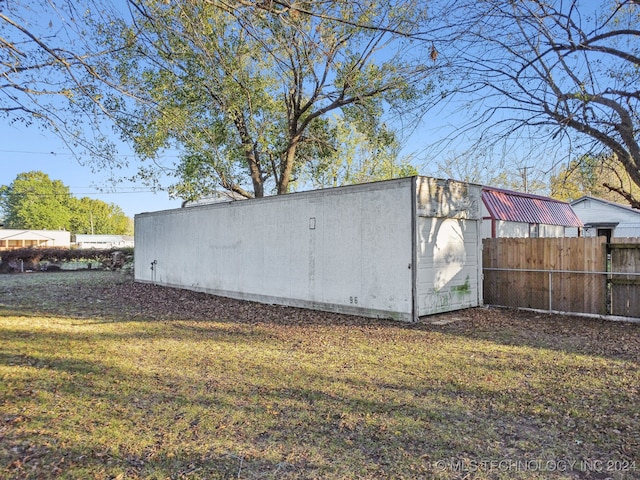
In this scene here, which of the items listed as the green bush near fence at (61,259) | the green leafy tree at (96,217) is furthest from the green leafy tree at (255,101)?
the green leafy tree at (96,217)

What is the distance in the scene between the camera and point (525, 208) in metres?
16.8

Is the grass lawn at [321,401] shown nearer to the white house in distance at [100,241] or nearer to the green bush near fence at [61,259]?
the green bush near fence at [61,259]

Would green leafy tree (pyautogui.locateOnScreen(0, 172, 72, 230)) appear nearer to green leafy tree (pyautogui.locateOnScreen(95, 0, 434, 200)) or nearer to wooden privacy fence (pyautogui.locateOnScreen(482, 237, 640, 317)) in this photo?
green leafy tree (pyautogui.locateOnScreen(95, 0, 434, 200))

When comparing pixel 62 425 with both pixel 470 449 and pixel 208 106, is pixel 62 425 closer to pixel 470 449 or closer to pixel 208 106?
pixel 470 449

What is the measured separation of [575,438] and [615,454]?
0.29m

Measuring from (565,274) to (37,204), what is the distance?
7014cm

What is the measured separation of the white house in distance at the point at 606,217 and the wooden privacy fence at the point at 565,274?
54.4ft

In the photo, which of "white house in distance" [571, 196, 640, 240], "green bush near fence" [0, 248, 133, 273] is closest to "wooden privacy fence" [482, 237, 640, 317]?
"white house in distance" [571, 196, 640, 240]

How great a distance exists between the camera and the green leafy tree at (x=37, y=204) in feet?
181

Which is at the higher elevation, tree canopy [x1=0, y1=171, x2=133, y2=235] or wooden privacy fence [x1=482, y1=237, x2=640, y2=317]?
tree canopy [x1=0, y1=171, x2=133, y2=235]

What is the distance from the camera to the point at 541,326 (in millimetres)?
7676

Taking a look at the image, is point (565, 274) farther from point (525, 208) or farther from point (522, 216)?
point (525, 208)

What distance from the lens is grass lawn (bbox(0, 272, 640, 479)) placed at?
2865mm

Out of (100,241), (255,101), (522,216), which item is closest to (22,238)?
(100,241)
